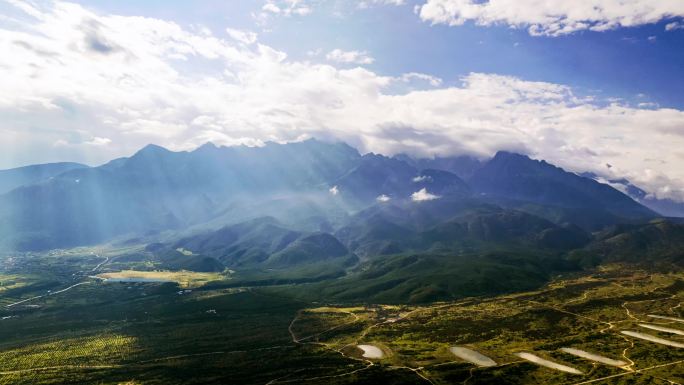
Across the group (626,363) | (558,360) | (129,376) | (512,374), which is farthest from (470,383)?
(129,376)

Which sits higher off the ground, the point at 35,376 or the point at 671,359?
the point at 35,376

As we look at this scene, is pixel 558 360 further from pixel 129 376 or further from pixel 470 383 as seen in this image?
pixel 129 376

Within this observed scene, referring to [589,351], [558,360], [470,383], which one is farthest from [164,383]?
[589,351]

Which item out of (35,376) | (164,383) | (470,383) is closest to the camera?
(470,383)

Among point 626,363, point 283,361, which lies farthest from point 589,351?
point 283,361

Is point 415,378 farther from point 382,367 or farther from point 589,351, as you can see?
point 589,351

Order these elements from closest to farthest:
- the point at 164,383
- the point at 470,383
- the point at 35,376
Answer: the point at 470,383 → the point at 164,383 → the point at 35,376

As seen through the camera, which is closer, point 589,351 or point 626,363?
point 626,363

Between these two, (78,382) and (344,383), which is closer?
(344,383)
